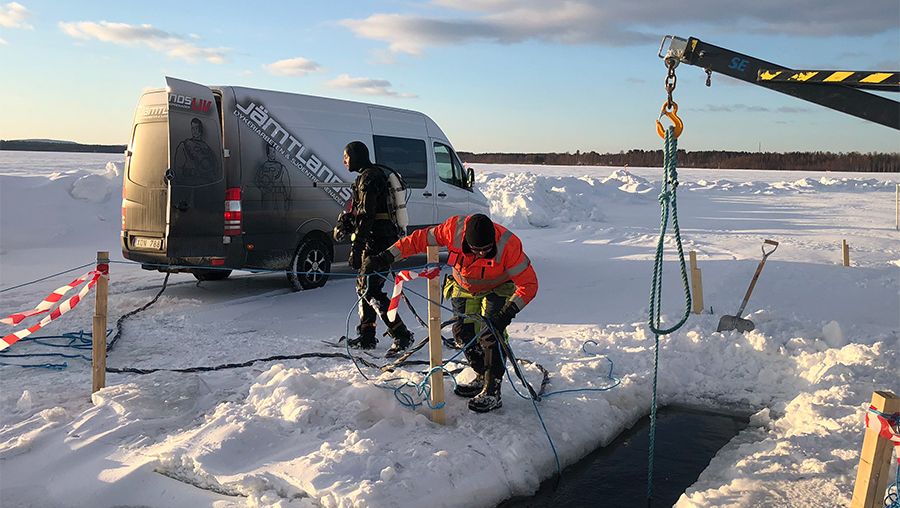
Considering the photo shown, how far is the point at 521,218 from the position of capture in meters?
19.9

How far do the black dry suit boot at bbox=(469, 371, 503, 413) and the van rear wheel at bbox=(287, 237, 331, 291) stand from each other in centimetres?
447

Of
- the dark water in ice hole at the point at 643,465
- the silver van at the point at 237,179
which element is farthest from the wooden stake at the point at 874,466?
the silver van at the point at 237,179

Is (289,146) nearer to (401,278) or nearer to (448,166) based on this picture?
(448,166)

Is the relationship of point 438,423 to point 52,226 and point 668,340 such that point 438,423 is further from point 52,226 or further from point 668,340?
point 52,226

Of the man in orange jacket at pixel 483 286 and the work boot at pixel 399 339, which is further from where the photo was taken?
the work boot at pixel 399 339

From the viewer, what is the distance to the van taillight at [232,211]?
8.00 metres

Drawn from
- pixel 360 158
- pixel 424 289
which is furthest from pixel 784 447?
pixel 424 289

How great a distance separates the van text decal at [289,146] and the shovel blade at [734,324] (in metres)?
5.19

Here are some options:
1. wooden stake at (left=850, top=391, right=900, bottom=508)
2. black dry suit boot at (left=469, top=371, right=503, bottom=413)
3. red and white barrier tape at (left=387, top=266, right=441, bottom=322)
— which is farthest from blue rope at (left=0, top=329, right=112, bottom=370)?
wooden stake at (left=850, top=391, right=900, bottom=508)

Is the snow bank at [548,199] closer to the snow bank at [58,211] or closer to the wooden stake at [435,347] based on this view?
the snow bank at [58,211]

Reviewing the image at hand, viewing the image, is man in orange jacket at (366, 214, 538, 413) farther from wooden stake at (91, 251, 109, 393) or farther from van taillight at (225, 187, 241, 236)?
van taillight at (225, 187, 241, 236)

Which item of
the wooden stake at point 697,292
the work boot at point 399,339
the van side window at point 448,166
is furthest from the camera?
the van side window at point 448,166

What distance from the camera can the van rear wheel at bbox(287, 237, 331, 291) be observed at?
884 cm

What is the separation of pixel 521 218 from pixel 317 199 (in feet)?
37.9
